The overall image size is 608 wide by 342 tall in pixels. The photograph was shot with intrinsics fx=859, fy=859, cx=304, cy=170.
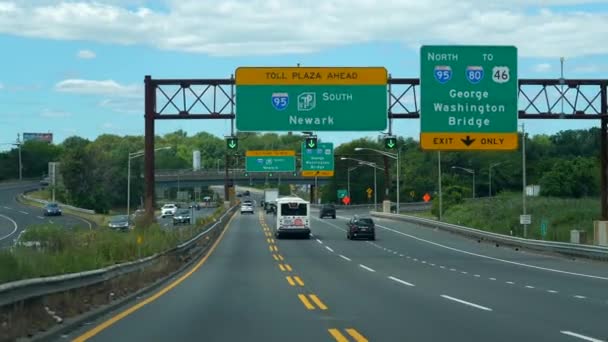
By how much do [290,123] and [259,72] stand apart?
8.87ft

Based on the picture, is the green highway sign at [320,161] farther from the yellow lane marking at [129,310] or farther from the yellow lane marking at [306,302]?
the yellow lane marking at [306,302]

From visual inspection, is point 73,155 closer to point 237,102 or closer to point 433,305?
point 237,102

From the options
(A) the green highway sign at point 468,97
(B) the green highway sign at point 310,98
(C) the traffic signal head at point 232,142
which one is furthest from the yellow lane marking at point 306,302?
(C) the traffic signal head at point 232,142

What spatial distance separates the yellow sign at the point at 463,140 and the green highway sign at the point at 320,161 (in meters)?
45.5

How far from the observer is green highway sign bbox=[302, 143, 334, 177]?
8269 centimetres

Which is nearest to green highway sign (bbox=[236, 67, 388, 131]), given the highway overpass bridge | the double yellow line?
the double yellow line

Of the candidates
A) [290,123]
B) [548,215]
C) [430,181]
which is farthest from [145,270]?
[430,181]

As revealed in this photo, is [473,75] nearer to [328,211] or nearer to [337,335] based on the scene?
[337,335]

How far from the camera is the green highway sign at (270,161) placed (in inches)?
3371

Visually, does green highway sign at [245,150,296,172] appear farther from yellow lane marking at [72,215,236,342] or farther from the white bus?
yellow lane marking at [72,215,236,342]

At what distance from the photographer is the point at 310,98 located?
3825 centimetres

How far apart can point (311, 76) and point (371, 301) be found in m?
19.6

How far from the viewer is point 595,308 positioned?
736 inches

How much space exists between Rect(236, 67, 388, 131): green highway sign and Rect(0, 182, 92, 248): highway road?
10919mm
